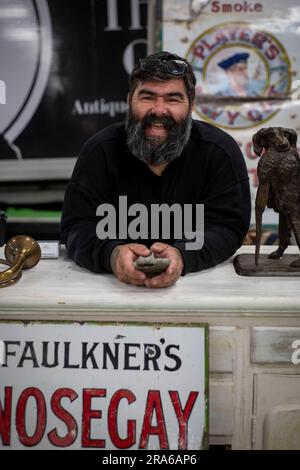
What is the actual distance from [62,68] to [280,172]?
6.46ft

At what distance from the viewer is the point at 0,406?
1.15 metres

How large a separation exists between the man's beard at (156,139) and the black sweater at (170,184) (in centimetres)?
5

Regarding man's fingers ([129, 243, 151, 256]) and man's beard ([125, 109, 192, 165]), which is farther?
man's beard ([125, 109, 192, 165])

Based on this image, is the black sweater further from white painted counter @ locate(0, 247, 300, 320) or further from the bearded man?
white painted counter @ locate(0, 247, 300, 320)

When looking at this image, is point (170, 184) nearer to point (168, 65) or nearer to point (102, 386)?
point (168, 65)

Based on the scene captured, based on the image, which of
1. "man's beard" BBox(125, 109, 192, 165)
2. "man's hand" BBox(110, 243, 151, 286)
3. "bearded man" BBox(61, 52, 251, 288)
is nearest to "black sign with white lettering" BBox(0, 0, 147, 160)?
"bearded man" BBox(61, 52, 251, 288)

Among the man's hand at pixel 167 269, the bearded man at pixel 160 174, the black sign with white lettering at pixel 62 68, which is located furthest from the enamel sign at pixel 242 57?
the man's hand at pixel 167 269

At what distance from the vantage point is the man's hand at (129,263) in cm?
121

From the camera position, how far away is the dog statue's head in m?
1.27

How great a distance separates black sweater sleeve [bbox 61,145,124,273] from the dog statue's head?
0.44 metres

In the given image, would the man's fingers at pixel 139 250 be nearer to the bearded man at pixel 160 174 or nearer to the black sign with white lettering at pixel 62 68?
the bearded man at pixel 160 174

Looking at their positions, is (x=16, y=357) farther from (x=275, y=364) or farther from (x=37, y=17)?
(x=37, y=17)

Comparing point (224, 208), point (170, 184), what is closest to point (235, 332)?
point (224, 208)
